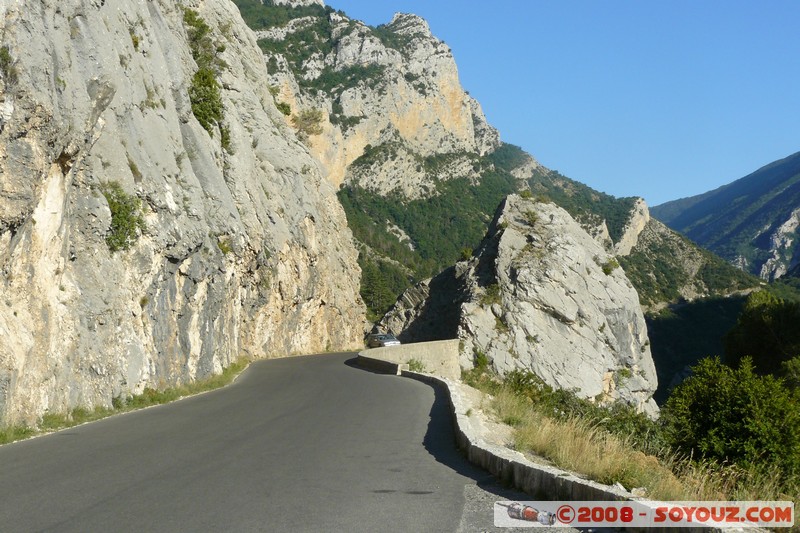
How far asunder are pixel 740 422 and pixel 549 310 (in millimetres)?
34812

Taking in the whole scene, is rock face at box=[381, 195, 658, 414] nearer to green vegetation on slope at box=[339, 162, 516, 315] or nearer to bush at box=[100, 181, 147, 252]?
bush at box=[100, 181, 147, 252]

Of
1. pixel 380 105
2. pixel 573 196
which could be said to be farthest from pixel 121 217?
pixel 573 196

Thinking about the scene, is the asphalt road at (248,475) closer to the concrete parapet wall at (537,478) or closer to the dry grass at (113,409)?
the concrete parapet wall at (537,478)

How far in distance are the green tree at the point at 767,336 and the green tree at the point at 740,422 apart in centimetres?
3219

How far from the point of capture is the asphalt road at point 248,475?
23.1ft

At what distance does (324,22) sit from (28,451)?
15804cm

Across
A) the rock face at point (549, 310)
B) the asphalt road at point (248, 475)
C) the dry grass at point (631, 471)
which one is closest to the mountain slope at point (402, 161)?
the rock face at point (549, 310)

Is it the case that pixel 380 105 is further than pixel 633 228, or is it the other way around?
pixel 380 105

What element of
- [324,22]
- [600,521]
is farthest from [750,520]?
[324,22]

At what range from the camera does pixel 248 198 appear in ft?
122

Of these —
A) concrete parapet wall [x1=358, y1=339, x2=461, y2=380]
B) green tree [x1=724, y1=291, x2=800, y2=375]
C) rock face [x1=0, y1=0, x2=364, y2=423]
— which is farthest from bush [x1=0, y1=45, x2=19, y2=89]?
green tree [x1=724, y1=291, x2=800, y2=375]

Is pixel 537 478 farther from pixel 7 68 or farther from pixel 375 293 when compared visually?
pixel 375 293

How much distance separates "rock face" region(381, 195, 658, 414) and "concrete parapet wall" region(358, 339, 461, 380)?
13.4 feet

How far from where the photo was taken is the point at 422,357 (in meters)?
38.0
